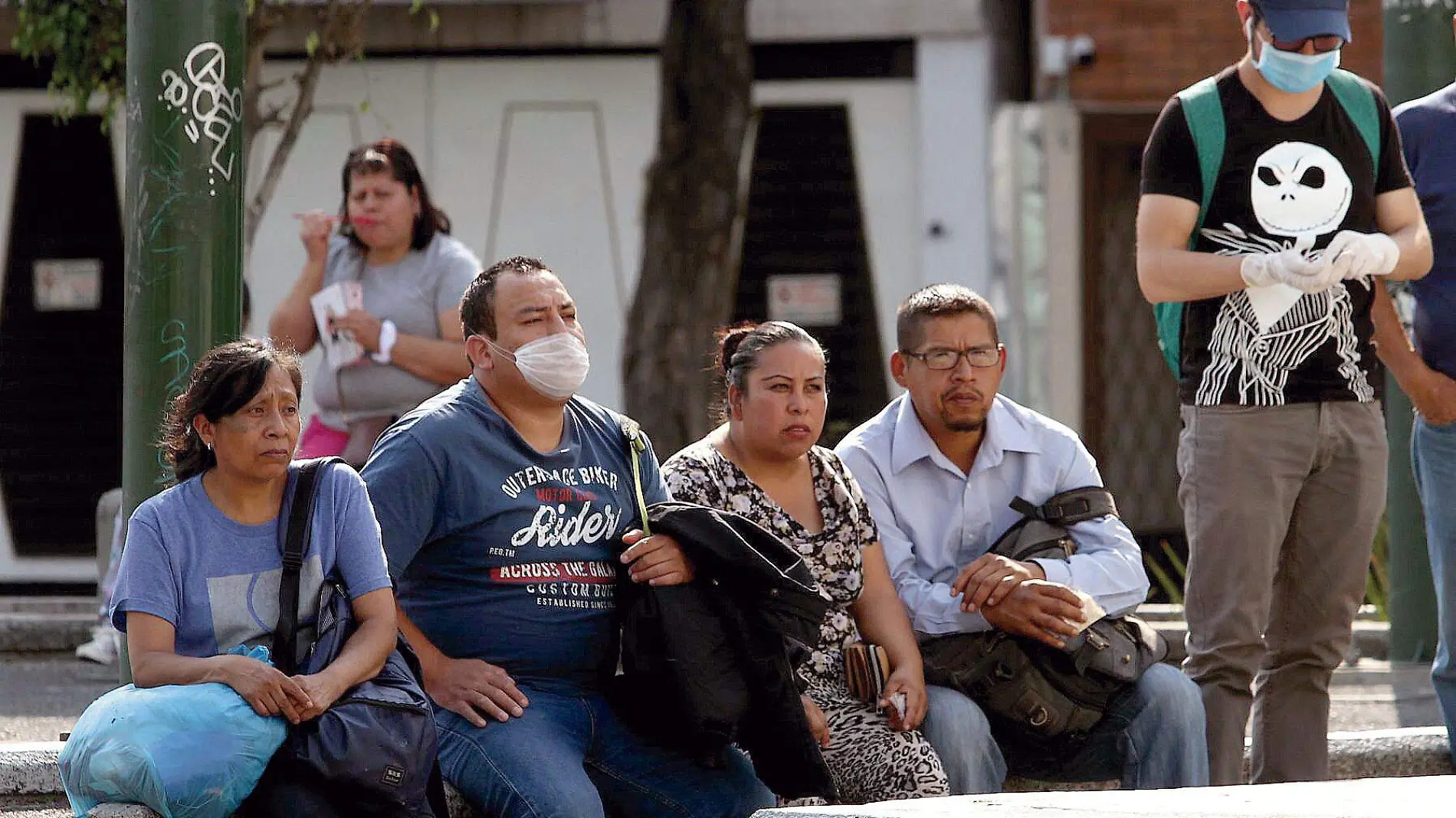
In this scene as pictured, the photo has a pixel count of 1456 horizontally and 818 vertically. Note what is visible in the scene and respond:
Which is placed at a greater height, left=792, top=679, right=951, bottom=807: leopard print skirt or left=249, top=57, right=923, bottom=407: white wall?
left=249, top=57, right=923, bottom=407: white wall

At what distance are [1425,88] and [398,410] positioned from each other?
155 inches

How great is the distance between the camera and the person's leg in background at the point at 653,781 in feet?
14.2

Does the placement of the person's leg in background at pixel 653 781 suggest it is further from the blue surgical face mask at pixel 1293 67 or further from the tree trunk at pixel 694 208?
the tree trunk at pixel 694 208

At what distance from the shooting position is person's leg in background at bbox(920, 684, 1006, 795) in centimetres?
447

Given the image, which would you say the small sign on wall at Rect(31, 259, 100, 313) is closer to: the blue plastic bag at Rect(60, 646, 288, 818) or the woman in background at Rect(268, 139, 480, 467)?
the woman in background at Rect(268, 139, 480, 467)

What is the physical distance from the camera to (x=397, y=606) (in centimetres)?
438

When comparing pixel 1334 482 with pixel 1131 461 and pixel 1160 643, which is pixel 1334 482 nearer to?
pixel 1160 643

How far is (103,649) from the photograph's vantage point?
25.2 feet

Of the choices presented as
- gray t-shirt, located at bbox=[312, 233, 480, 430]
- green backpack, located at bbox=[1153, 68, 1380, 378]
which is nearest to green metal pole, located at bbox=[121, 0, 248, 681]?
gray t-shirt, located at bbox=[312, 233, 480, 430]

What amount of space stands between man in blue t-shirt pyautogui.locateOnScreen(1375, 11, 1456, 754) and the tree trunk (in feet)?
12.8

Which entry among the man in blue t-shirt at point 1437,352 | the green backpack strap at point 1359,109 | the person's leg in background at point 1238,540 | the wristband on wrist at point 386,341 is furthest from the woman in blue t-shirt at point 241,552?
the man in blue t-shirt at point 1437,352

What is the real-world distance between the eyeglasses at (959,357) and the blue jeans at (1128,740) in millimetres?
784

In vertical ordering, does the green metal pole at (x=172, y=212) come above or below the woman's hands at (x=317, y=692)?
above

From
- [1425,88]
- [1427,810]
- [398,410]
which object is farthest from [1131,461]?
[1427,810]
